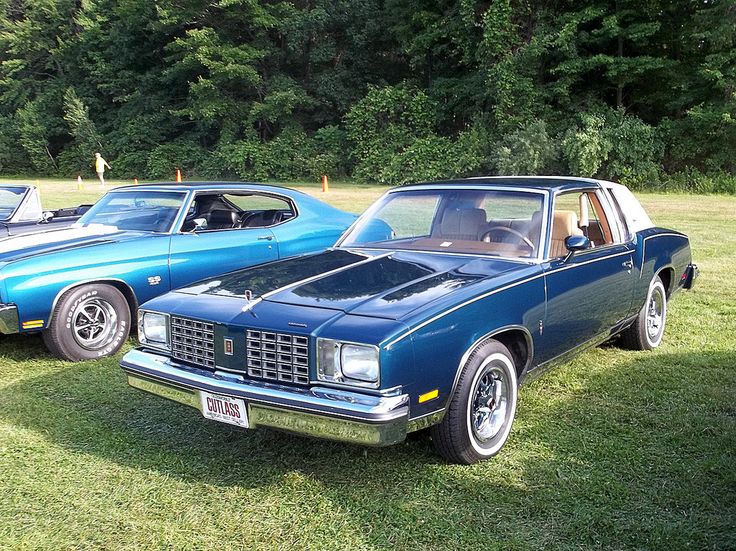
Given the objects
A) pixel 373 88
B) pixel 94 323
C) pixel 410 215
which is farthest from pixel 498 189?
pixel 373 88

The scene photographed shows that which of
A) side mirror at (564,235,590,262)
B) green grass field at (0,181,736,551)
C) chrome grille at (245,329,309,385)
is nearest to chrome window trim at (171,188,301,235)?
green grass field at (0,181,736,551)

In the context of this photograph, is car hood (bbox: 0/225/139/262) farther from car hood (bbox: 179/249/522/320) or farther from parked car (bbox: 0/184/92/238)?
car hood (bbox: 179/249/522/320)

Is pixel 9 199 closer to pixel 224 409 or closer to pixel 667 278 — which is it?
pixel 224 409

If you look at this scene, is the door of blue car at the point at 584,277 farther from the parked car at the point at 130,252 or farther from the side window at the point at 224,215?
the side window at the point at 224,215

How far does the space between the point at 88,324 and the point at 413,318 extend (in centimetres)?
361

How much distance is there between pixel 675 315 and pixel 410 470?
4.49 metres

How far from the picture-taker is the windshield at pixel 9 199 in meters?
8.46

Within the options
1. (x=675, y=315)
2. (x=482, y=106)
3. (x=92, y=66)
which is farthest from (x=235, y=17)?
(x=675, y=315)

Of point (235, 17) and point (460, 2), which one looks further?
point (235, 17)

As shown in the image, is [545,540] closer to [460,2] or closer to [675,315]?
[675,315]

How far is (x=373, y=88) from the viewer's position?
114ft

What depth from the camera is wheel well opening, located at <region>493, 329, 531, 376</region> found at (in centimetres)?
400

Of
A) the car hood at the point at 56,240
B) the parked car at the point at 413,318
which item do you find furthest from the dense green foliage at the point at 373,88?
the parked car at the point at 413,318

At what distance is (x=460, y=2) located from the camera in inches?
1222
